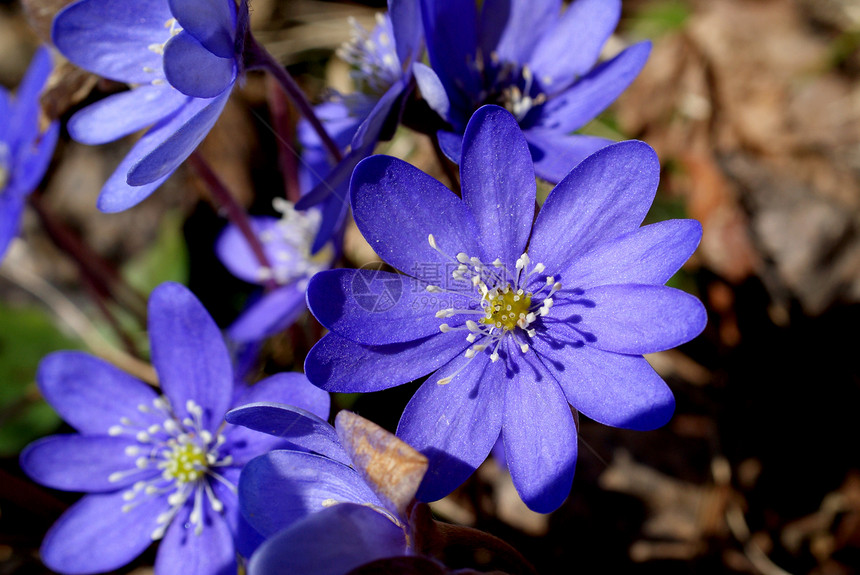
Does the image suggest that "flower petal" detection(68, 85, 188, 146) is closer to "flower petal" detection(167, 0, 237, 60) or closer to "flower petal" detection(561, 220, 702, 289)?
"flower petal" detection(167, 0, 237, 60)

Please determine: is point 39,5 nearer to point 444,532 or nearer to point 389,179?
point 389,179

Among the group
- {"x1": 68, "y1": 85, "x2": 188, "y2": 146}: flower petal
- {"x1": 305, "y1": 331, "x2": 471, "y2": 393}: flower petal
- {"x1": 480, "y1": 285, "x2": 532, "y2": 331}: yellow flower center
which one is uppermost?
{"x1": 68, "y1": 85, "x2": 188, "y2": 146}: flower petal

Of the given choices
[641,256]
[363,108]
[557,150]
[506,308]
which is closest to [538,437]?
[506,308]

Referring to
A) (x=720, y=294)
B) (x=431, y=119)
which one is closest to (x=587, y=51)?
(x=431, y=119)

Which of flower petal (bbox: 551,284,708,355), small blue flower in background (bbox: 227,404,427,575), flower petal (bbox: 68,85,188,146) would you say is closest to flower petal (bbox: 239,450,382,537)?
small blue flower in background (bbox: 227,404,427,575)

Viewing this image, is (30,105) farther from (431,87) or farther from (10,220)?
(431,87)

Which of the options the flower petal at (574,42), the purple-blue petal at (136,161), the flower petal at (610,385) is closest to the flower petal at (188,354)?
the purple-blue petal at (136,161)
